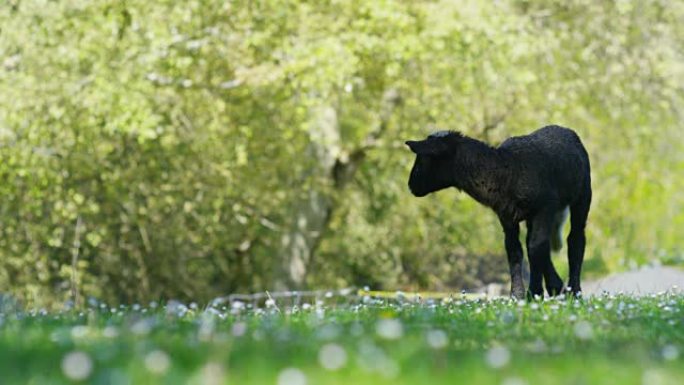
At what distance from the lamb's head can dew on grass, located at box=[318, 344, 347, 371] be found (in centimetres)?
589

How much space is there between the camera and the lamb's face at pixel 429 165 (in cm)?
1136

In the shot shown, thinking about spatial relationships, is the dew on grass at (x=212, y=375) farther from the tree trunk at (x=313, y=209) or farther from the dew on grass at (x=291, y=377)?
the tree trunk at (x=313, y=209)

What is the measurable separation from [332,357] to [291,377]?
1.68 ft

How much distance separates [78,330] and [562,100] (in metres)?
18.6

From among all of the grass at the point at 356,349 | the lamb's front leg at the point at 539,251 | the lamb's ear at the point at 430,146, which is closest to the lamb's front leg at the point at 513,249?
the lamb's front leg at the point at 539,251

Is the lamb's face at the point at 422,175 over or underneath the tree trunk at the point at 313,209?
over

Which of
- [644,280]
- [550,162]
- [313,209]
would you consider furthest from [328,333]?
[313,209]

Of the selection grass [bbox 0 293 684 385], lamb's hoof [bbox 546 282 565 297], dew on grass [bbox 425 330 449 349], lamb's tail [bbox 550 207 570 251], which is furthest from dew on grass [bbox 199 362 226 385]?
lamb's tail [bbox 550 207 570 251]

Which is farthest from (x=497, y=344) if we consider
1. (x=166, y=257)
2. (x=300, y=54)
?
(x=166, y=257)

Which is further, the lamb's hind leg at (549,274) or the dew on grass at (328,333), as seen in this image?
the lamb's hind leg at (549,274)

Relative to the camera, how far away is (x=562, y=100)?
78.9 feet

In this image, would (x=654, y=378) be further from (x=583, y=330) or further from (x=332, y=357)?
(x=583, y=330)

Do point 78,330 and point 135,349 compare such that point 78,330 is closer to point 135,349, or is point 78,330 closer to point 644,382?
point 135,349

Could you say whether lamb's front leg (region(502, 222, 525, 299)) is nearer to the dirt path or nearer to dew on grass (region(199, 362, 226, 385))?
dew on grass (region(199, 362, 226, 385))
